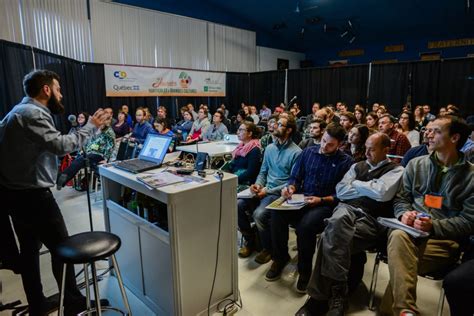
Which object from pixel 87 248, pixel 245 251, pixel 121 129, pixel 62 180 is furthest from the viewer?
pixel 121 129

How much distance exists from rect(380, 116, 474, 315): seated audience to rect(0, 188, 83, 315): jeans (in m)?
1.84

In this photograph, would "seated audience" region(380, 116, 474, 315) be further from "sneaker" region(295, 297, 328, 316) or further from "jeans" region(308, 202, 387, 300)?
"sneaker" region(295, 297, 328, 316)

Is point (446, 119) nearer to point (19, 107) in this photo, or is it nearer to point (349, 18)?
point (19, 107)

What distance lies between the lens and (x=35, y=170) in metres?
1.64

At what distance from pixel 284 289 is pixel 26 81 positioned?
82.0 inches

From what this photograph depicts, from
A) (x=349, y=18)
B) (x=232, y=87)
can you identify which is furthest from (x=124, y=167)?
(x=349, y=18)

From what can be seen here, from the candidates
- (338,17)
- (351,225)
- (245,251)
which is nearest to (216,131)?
(245,251)

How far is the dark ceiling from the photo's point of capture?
8.57 meters

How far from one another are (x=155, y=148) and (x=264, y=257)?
125cm

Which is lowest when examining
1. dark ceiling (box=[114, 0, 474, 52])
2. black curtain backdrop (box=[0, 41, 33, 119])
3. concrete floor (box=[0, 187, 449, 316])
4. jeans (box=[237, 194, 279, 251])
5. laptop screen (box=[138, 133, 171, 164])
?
concrete floor (box=[0, 187, 449, 316])

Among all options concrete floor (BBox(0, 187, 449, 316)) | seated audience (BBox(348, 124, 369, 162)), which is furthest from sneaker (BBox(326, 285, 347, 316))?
seated audience (BBox(348, 124, 369, 162))

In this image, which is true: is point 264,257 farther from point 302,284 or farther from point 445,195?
point 445,195

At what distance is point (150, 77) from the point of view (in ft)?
27.4

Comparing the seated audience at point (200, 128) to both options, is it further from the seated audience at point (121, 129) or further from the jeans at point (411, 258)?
the jeans at point (411, 258)
